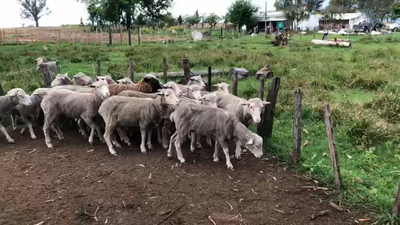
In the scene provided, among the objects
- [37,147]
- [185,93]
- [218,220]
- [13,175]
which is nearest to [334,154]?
[218,220]

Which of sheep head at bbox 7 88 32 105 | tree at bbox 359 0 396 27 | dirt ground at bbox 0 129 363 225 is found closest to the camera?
dirt ground at bbox 0 129 363 225

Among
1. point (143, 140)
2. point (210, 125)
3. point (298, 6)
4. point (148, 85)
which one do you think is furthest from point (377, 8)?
point (143, 140)

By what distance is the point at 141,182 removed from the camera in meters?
5.39

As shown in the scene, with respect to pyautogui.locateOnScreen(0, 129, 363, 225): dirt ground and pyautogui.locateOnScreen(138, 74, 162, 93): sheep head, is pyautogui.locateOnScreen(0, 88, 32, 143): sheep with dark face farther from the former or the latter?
pyautogui.locateOnScreen(138, 74, 162, 93): sheep head

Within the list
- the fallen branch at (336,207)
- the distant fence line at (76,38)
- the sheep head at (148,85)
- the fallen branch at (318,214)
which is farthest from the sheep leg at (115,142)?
the distant fence line at (76,38)

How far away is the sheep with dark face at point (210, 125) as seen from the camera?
6.05m

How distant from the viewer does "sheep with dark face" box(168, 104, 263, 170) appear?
19.8 ft

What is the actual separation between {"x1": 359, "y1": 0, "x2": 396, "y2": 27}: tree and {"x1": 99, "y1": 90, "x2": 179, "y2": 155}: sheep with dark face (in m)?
59.3

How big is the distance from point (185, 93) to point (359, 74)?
789cm

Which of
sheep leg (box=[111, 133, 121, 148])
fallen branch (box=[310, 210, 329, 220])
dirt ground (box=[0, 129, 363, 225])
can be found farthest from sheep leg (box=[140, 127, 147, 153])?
fallen branch (box=[310, 210, 329, 220])

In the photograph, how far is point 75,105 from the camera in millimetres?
7023

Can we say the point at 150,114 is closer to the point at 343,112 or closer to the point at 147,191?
the point at 147,191

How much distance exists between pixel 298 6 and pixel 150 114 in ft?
205

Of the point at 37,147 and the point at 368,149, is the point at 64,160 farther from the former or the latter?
the point at 368,149
